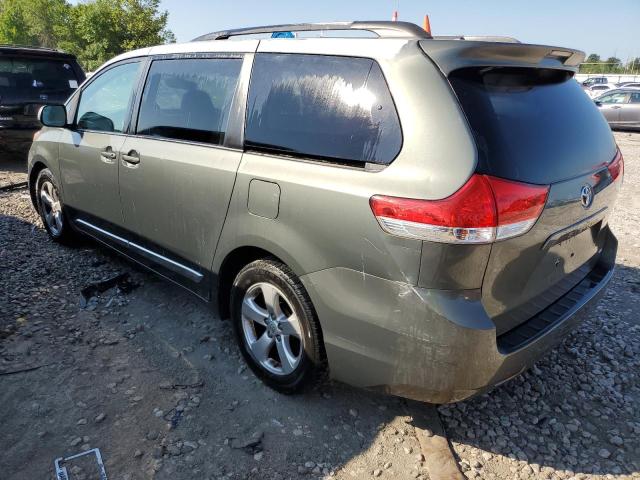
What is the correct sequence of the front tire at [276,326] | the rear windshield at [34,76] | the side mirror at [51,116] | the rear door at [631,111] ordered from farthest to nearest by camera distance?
the rear door at [631,111] < the rear windshield at [34,76] < the side mirror at [51,116] < the front tire at [276,326]

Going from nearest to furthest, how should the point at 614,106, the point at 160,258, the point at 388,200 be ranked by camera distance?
the point at 388,200, the point at 160,258, the point at 614,106

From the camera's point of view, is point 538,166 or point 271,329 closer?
point 538,166

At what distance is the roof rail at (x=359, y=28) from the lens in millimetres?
2174

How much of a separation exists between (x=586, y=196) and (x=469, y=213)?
31.9 inches

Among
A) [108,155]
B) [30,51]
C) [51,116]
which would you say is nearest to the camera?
[108,155]

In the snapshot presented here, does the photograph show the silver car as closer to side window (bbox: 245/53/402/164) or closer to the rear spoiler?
the rear spoiler

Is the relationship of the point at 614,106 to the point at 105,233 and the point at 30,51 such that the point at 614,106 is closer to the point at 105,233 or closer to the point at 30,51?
the point at 30,51

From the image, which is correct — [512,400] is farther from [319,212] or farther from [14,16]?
[14,16]

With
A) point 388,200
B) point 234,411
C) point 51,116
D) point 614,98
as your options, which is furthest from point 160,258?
point 614,98

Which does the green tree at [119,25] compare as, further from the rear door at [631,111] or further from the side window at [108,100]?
the side window at [108,100]

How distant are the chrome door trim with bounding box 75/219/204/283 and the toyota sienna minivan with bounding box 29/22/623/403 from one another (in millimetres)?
48

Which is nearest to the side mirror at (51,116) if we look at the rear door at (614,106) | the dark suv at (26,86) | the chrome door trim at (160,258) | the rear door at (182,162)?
the chrome door trim at (160,258)

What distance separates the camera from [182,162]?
2934 millimetres

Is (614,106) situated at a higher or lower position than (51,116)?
lower
